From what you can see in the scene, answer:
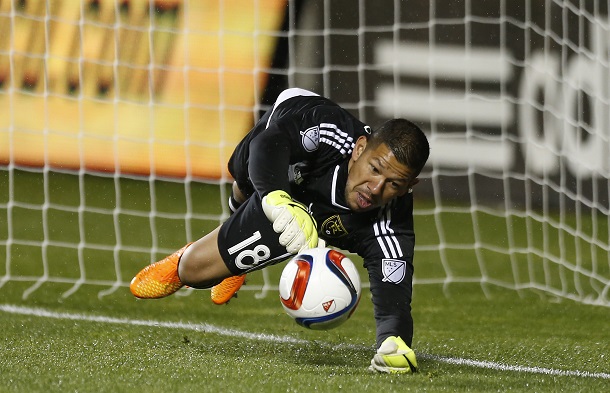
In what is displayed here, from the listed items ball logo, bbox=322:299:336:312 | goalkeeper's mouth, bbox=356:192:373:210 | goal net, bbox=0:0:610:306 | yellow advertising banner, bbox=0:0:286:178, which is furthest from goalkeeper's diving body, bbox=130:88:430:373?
yellow advertising banner, bbox=0:0:286:178

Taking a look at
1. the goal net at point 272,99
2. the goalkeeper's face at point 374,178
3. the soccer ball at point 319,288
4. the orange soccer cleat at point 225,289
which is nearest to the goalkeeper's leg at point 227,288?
the orange soccer cleat at point 225,289

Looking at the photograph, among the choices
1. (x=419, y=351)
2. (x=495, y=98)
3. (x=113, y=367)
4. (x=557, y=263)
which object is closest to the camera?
(x=113, y=367)

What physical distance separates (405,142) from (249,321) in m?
1.89

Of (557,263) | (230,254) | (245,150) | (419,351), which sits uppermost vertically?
(245,150)

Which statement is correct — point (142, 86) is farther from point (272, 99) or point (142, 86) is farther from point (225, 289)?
point (225, 289)

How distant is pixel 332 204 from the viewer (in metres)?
4.08

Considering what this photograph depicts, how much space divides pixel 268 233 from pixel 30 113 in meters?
5.66

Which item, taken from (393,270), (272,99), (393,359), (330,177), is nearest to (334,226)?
(330,177)

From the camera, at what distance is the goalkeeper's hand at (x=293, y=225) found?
3504 mm

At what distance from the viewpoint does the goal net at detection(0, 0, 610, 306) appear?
7.76 meters

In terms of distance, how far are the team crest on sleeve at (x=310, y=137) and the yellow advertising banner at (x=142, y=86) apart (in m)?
3.97

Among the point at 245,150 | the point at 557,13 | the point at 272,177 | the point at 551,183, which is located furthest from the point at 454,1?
the point at 272,177

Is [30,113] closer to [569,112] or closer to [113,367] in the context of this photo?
[569,112]

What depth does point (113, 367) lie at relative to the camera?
355cm
